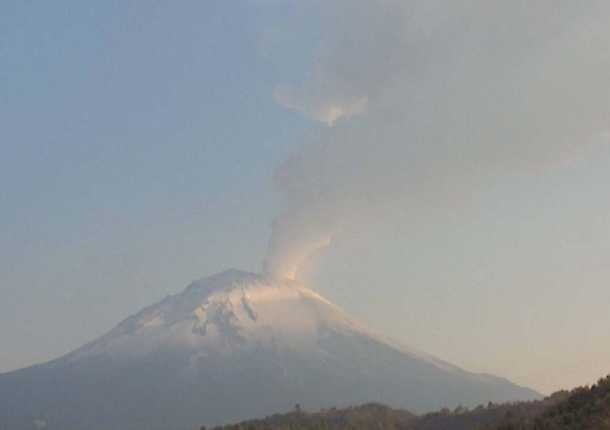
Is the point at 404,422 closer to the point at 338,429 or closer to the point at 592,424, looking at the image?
the point at 338,429

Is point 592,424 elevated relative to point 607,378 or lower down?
lower down

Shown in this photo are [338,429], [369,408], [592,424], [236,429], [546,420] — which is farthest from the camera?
[369,408]

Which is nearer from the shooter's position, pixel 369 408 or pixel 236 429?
pixel 236 429

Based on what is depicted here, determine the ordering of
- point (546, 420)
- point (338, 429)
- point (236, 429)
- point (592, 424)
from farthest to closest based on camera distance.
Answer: point (338, 429), point (236, 429), point (546, 420), point (592, 424)

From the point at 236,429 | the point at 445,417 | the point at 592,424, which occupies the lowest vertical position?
the point at 592,424

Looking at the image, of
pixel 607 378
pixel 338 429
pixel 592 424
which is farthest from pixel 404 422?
pixel 592 424

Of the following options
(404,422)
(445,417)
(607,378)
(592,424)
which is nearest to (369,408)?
(404,422)
